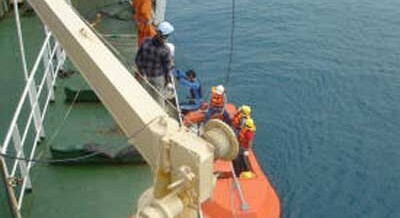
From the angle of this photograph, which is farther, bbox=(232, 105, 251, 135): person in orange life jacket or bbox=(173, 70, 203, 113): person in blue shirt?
bbox=(173, 70, 203, 113): person in blue shirt

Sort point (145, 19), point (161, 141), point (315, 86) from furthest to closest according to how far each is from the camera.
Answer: point (315, 86)
point (145, 19)
point (161, 141)

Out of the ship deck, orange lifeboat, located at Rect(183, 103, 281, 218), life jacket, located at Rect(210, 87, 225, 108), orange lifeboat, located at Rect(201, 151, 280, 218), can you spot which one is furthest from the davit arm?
life jacket, located at Rect(210, 87, 225, 108)

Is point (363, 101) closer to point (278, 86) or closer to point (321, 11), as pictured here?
point (278, 86)

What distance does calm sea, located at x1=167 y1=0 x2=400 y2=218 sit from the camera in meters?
14.2

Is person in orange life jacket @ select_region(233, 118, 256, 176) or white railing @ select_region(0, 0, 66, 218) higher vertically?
white railing @ select_region(0, 0, 66, 218)

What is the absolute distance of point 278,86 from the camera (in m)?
18.6

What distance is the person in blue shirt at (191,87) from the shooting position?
13.6 meters

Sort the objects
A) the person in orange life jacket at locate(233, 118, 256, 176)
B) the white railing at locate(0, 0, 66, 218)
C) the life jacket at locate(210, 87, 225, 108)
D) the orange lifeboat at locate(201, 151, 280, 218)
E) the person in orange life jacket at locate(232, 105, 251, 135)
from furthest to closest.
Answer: the life jacket at locate(210, 87, 225, 108) → the person in orange life jacket at locate(232, 105, 251, 135) → the person in orange life jacket at locate(233, 118, 256, 176) → the orange lifeboat at locate(201, 151, 280, 218) → the white railing at locate(0, 0, 66, 218)

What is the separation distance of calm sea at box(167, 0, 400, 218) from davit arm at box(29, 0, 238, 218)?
9395 millimetres

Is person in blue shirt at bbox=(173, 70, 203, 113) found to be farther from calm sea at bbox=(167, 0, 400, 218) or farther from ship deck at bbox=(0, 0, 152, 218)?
ship deck at bbox=(0, 0, 152, 218)

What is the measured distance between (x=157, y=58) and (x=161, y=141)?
4982mm

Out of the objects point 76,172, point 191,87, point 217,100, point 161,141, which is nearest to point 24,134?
point 76,172

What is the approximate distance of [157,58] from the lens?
8625mm

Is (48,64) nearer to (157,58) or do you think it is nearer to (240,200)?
(157,58)
